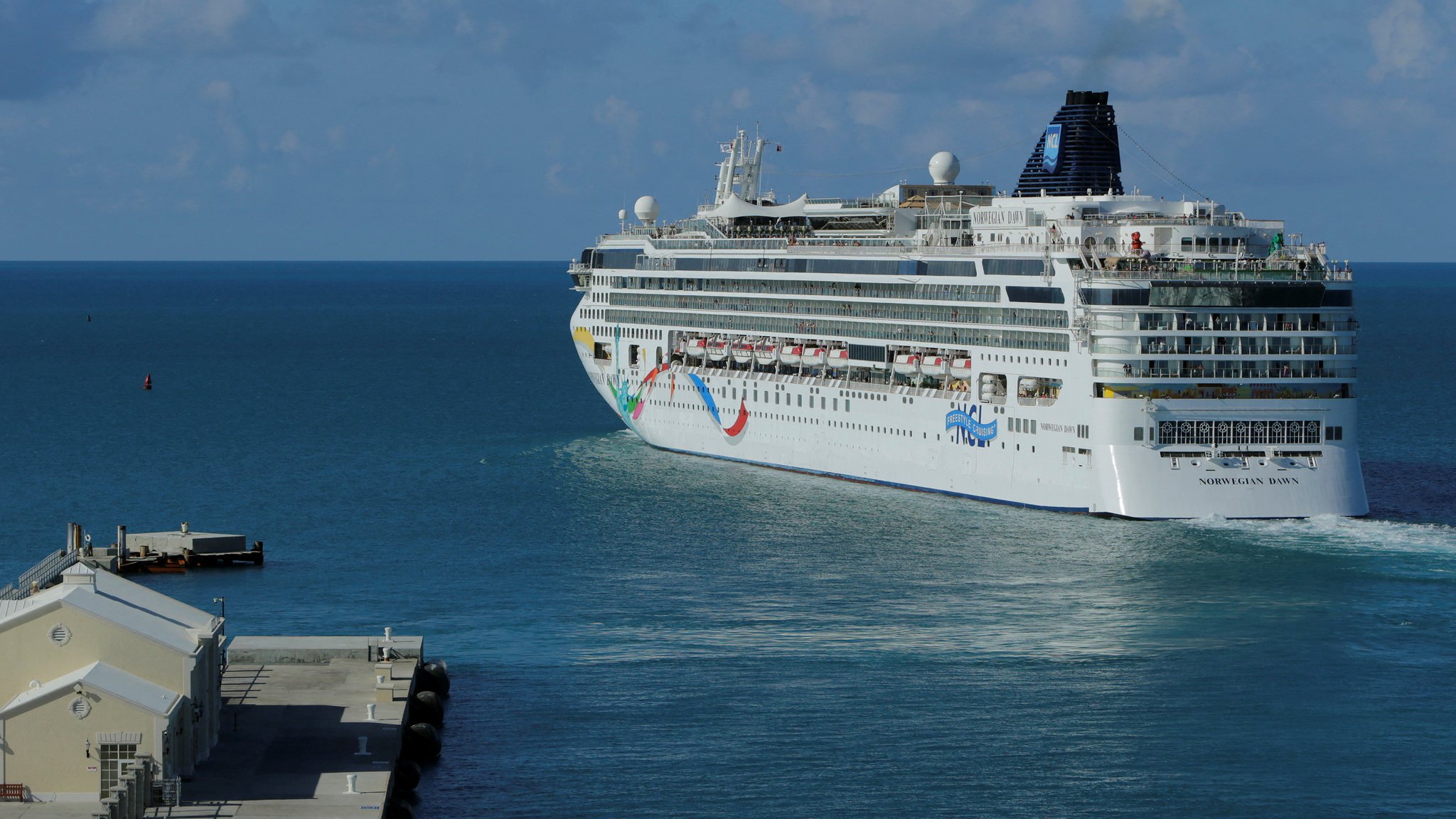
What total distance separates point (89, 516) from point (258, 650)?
2364 cm

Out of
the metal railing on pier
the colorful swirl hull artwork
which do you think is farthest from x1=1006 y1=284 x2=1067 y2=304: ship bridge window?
the metal railing on pier

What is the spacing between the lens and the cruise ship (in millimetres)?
57625

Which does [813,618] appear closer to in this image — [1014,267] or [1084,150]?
[1014,267]

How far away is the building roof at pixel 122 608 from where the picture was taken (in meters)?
32.7

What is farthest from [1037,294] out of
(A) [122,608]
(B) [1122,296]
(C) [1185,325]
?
(A) [122,608]

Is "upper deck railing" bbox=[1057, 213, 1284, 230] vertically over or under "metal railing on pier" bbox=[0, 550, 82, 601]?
over

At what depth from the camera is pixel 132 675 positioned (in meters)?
32.8

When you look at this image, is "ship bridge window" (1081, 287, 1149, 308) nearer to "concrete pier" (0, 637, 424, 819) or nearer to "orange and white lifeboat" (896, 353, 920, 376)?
"orange and white lifeboat" (896, 353, 920, 376)

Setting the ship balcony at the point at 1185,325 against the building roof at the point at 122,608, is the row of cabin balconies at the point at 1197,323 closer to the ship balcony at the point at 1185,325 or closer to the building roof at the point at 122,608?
the ship balcony at the point at 1185,325

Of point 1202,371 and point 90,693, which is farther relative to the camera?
point 1202,371

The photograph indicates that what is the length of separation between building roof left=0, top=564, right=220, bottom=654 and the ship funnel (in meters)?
43.4

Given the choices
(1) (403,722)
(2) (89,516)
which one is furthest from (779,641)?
(2) (89,516)

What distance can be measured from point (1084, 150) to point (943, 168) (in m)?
6.93

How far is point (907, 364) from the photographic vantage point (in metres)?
67.4
